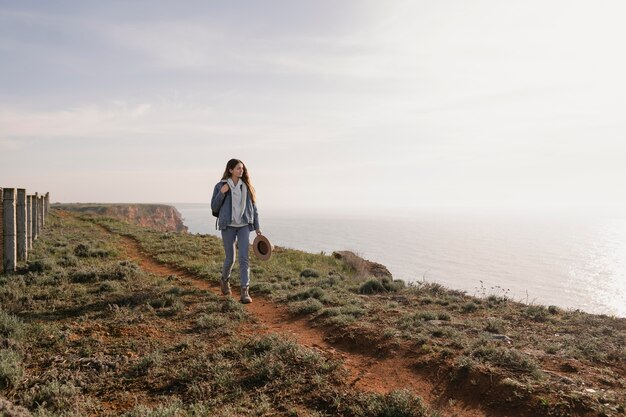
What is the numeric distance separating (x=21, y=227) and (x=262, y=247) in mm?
8281

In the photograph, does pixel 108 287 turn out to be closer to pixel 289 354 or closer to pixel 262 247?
pixel 262 247

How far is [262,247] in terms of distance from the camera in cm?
1041

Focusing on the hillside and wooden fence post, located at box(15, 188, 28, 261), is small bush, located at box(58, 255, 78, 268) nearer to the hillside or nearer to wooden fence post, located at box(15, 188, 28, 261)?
wooden fence post, located at box(15, 188, 28, 261)

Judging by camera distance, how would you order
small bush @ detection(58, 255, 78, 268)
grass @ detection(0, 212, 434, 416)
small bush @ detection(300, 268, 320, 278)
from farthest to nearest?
small bush @ detection(300, 268, 320, 278) → small bush @ detection(58, 255, 78, 268) → grass @ detection(0, 212, 434, 416)

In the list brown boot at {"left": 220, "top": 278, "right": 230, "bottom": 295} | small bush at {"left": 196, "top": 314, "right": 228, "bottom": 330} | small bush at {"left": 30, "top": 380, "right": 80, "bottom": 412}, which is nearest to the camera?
small bush at {"left": 30, "top": 380, "right": 80, "bottom": 412}

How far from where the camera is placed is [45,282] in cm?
1040

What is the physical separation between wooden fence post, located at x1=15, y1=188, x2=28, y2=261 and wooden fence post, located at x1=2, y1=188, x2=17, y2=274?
871 millimetres

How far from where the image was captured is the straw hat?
10219 millimetres

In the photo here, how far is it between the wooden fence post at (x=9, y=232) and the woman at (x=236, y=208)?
6.79 meters

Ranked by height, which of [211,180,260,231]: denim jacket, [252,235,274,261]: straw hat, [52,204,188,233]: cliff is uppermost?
[211,180,260,231]: denim jacket

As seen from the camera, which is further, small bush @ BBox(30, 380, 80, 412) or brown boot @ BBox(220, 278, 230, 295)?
brown boot @ BBox(220, 278, 230, 295)

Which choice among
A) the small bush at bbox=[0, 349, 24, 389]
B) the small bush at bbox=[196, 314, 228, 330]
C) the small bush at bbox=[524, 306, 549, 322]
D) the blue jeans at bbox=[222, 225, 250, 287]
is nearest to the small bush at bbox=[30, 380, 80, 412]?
the small bush at bbox=[0, 349, 24, 389]

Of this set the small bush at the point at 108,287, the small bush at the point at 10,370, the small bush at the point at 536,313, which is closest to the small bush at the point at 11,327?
the small bush at the point at 10,370

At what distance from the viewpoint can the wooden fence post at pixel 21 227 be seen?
12531mm
